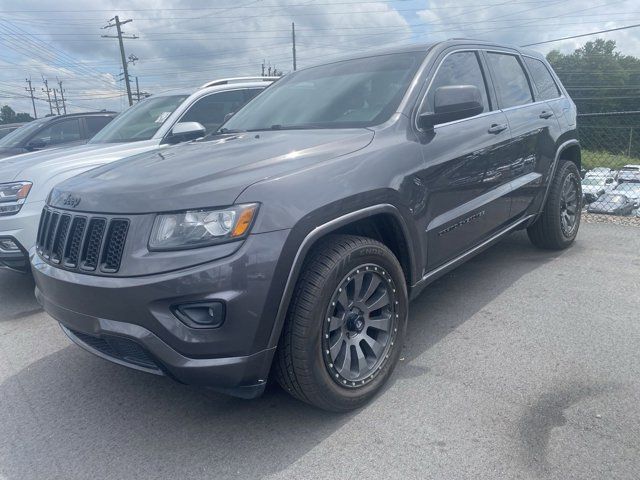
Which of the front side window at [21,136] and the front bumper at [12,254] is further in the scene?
the front side window at [21,136]

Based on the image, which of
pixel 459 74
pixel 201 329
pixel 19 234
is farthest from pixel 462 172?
pixel 19 234

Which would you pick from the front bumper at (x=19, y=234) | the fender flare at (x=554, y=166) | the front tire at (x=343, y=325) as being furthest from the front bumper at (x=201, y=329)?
the fender flare at (x=554, y=166)

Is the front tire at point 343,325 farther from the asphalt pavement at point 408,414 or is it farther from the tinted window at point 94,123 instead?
the tinted window at point 94,123

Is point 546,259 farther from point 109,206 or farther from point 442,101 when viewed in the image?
point 109,206

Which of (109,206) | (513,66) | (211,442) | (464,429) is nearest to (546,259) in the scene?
(513,66)

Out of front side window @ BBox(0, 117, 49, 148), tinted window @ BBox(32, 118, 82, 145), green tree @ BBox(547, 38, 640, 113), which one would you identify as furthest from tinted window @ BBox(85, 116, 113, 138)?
green tree @ BBox(547, 38, 640, 113)

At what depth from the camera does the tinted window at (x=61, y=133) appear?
8.37 metres

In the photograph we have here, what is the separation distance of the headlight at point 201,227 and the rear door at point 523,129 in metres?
2.42

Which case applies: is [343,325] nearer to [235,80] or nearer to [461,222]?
[461,222]

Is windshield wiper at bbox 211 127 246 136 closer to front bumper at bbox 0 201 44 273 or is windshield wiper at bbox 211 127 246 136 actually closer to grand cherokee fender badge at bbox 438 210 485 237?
grand cherokee fender badge at bbox 438 210 485 237

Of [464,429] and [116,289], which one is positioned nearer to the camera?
[116,289]

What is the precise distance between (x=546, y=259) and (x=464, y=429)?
9.61 ft

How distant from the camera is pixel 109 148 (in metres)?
5.44

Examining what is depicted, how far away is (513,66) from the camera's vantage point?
14.8 ft
